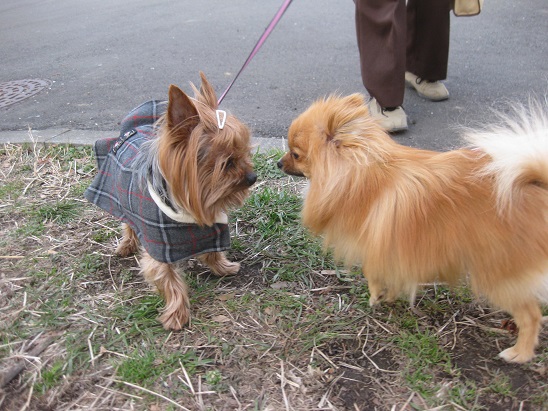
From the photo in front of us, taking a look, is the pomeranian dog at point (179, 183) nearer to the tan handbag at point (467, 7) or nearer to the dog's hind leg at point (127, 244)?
the dog's hind leg at point (127, 244)

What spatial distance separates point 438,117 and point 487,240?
2.74 metres

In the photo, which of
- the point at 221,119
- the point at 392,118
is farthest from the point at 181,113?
the point at 392,118

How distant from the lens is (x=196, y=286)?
2.73 m

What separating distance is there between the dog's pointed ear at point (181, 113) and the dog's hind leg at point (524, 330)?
1516mm

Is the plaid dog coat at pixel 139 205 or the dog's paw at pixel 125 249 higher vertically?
the plaid dog coat at pixel 139 205

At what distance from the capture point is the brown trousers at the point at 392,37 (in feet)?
11.9

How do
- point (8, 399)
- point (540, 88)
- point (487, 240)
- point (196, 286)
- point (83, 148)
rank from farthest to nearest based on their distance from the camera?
point (540, 88), point (83, 148), point (196, 286), point (8, 399), point (487, 240)

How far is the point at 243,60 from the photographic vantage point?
6.25m

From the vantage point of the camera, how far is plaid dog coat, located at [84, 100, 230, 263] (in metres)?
2.32

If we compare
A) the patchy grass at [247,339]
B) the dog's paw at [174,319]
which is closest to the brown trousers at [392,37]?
the patchy grass at [247,339]

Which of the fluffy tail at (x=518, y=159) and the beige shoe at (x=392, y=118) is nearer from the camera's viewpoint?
the fluffy tail at (x=518, y=159)

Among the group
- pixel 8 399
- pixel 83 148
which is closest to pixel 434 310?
pixel 8 399

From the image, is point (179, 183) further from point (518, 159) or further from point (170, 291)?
point (518, 159)

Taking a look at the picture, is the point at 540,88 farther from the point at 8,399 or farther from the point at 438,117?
the point at 8,399
